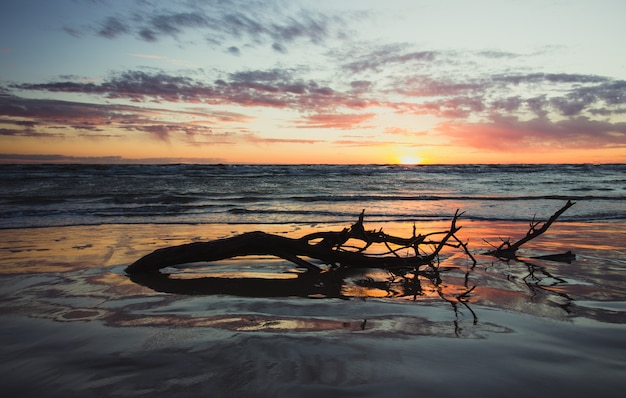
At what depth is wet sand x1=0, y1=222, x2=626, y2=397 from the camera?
2711mm

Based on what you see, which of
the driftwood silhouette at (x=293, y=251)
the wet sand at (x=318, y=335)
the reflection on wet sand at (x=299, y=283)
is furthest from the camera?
the driftwood silhouette at (x=293, y=251)

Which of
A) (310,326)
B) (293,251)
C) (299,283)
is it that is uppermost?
(293,251)

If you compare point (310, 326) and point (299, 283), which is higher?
point (310, 326)

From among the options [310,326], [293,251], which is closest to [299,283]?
[293,251]

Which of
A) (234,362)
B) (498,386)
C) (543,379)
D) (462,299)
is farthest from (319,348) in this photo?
(462,299)

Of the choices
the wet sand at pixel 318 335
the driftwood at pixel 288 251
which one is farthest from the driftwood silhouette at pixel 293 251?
the wet sand at pixel 318 335

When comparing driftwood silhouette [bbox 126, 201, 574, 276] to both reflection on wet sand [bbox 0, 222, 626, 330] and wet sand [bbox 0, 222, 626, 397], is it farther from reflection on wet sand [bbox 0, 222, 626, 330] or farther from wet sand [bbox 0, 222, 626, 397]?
wet sand [bbox 0, 222, 626, 397]

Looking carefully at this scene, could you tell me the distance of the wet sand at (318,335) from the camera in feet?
8.89

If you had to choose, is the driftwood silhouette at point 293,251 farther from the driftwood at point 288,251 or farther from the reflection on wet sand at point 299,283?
the reflection on wet sand at point 299,283

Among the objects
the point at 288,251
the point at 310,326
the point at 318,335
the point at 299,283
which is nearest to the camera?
the point at 318,335

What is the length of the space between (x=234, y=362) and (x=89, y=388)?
3.20 feet

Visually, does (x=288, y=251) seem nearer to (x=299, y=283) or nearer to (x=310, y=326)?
(x=299, y=283)

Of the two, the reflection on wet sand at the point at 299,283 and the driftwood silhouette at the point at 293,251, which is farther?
the driftwood silhouette at the point at 293,251

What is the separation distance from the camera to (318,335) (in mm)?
3539
